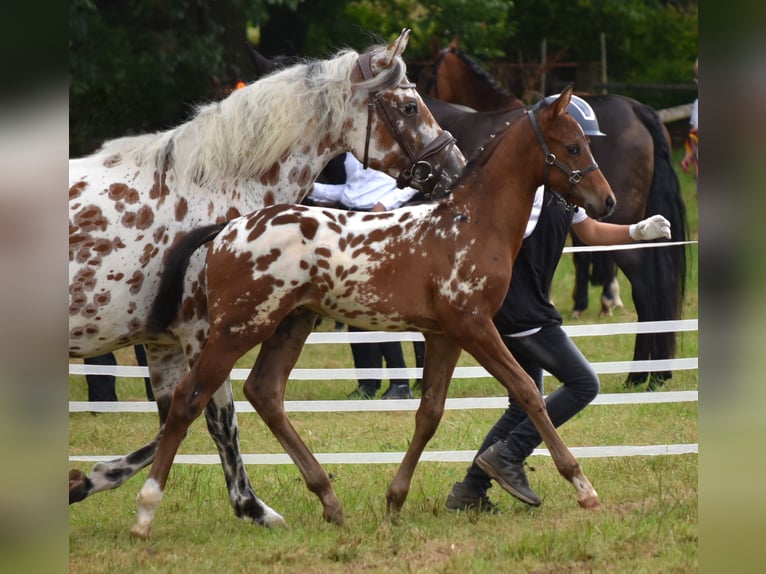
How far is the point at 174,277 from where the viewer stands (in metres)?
4.60

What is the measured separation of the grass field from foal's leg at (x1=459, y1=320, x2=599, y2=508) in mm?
202

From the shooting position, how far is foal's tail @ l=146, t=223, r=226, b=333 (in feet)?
15.1

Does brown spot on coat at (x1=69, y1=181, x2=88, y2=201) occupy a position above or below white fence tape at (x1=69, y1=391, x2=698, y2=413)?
above

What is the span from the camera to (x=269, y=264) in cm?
448

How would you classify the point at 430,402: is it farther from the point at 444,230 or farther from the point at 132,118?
the point at 132,118

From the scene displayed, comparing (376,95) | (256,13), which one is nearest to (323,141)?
(376,95)

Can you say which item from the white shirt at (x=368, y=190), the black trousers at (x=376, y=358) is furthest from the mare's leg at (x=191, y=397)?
the black trousers at (x=376, y=358)

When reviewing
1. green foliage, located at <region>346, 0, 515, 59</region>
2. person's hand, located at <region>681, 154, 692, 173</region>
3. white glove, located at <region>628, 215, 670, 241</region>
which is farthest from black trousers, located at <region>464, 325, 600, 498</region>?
green foliage, located at <region>346, 0, 515, 59</region>

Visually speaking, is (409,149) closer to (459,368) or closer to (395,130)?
(395,130)

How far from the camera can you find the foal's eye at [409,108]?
5035 millimetres

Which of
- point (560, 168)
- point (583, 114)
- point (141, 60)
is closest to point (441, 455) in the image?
point (583, 114)

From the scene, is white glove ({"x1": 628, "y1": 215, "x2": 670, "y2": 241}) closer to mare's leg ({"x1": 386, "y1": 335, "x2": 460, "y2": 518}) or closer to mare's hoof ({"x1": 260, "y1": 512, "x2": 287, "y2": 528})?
mare's leg ({"x1": 386, "y1": 335, "x2": 460, "y2": 518})

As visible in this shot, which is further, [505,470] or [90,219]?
[505,470]

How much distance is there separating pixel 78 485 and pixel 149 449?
363mm
